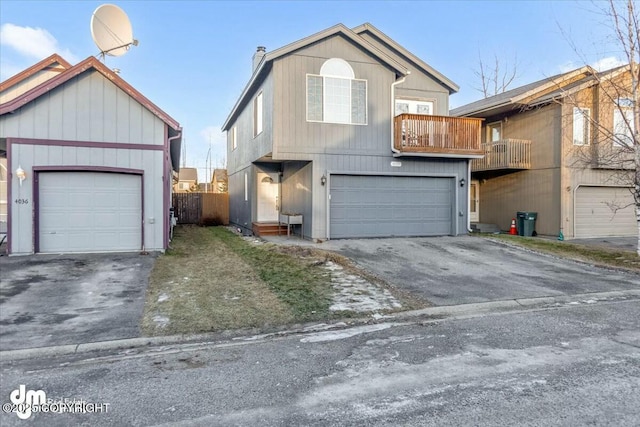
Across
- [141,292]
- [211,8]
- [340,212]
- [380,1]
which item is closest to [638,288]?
[340,212]

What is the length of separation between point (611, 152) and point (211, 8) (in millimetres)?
15787

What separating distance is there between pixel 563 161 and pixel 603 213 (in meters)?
3.33

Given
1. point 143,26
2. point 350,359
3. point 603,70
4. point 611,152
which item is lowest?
point 350,359

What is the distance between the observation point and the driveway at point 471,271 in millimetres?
7637

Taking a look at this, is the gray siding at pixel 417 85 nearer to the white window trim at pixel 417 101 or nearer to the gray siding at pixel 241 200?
the white window trim at pixel 417 101

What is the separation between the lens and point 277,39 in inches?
768

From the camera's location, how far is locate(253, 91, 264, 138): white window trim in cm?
1462

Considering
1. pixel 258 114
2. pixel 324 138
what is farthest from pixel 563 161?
pixel 258 114

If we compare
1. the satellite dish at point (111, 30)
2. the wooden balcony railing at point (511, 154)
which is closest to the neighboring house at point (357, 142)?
the wooden balcony railing at point (511, 154)

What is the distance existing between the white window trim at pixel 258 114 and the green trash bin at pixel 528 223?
1080cm

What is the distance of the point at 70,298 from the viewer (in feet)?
22.7

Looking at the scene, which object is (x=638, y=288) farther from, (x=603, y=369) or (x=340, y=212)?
(x=340, y=212)

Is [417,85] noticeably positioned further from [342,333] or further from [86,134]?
[342,333]

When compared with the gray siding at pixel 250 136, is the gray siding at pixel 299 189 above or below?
below
